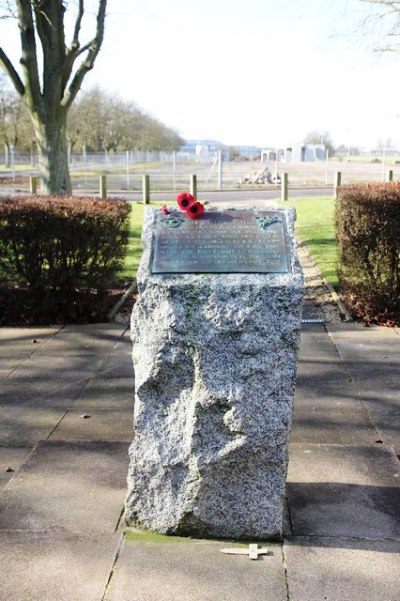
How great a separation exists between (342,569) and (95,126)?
202ft

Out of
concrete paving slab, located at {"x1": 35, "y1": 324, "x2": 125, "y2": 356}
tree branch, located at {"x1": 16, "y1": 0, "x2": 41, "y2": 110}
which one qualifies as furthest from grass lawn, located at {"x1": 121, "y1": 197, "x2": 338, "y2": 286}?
tree branch, located at {"x1": 16, "y1": 0, "x2": 41, "y2": 110}

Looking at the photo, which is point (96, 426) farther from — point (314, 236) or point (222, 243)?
point (314, 236)

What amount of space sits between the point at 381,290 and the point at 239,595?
563 cm

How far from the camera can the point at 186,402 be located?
3396 mm

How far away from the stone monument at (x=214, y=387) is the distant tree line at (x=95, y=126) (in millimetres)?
54778

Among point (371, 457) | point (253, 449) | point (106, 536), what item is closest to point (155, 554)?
point (106, 536)

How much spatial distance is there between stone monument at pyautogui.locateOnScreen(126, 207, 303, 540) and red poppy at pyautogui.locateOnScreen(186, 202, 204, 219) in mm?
270

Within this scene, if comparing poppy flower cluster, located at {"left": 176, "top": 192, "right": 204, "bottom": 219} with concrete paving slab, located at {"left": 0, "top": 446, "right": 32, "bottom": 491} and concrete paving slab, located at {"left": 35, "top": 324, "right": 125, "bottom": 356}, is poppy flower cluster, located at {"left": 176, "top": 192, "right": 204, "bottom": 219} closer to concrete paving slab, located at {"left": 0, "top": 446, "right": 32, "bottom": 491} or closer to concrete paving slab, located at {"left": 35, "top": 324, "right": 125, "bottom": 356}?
concrete paving slab, located at {"left": 0, "top": 446, "right": 32, "bottom": 491}

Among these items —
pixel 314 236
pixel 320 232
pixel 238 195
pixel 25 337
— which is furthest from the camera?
pixel 238 195

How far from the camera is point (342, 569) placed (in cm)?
320

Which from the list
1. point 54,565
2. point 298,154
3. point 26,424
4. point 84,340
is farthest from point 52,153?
point 298,154

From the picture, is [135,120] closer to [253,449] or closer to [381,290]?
[381,290]

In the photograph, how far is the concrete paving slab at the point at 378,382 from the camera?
538 centimetres

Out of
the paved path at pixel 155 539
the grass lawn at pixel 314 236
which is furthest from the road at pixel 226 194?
the paved path at pixel 155 539
